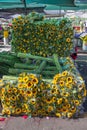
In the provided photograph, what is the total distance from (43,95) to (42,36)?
207 inches

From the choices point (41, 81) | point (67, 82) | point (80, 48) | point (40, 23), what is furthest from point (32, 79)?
point (80, 48)

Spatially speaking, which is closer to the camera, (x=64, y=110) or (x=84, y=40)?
(x=64, y=110)

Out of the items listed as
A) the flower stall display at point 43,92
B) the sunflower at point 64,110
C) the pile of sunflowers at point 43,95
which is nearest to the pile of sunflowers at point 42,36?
the flower stall display at point 43,92

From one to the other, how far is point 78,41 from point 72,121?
8232mm

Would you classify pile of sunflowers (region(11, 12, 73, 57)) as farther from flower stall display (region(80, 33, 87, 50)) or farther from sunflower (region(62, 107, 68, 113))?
sunflower (region(62, 107, 68, 113))

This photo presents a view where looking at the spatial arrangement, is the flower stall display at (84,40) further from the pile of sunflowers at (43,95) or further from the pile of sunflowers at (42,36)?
the pile of sunflowers at (43,95)

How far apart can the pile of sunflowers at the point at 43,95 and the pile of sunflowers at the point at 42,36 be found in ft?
15.5

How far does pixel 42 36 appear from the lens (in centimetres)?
1273

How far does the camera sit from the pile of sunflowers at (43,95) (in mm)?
7723

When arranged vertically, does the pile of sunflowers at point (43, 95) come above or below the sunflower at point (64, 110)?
above

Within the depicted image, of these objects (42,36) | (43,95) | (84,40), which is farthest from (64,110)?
(84,40)

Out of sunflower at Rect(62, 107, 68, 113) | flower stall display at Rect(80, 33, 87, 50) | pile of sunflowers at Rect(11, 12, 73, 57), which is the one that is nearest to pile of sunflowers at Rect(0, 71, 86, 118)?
sunflower at Rect(62, 107, 68, 113)

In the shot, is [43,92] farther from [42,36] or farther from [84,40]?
[84,40]

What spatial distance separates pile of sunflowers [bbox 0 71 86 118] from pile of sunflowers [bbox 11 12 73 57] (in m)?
4.72
